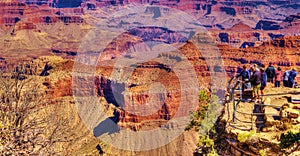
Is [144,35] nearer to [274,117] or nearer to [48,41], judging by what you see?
[48,41]

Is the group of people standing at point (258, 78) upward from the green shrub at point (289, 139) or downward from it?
upward

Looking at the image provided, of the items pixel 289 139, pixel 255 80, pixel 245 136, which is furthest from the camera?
pixel 255 80

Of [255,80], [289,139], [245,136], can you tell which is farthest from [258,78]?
[289,139]

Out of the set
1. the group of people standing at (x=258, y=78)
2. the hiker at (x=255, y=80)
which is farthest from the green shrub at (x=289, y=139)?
the hiker at (x=255, y=80)

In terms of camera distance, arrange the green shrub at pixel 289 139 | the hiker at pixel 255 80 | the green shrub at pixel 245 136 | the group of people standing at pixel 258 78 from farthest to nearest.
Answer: the group of people standing at pixel 258 78, the hiker at pixel 255 80, the green shrub at pixel 245 136, the green shrub at pixel 289 139

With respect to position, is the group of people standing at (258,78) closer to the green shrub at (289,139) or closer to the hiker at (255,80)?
the hiker at (255,80)

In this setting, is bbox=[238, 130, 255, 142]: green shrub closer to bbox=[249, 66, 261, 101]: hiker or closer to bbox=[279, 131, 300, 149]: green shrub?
bbox=[279, 131, 300, 149]: green shrub

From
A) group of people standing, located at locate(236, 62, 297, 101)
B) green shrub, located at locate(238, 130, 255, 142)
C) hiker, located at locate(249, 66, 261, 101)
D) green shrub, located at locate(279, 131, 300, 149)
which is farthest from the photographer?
group of people standing, located at locate(236, 62, 297, 101)

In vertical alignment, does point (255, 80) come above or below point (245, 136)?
above

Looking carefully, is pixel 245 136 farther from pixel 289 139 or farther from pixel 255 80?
pixel 255 80

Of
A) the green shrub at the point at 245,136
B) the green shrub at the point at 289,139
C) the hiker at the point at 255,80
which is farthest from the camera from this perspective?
the hiker at the point at 255,80

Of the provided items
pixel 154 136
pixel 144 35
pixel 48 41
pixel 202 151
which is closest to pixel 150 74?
pixel 154 136

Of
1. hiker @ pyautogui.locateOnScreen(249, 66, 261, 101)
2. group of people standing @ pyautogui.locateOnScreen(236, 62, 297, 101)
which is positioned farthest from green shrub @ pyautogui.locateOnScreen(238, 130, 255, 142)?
hiker @ pyautogui.locateOnScreen(249, 66, 261, 101)
